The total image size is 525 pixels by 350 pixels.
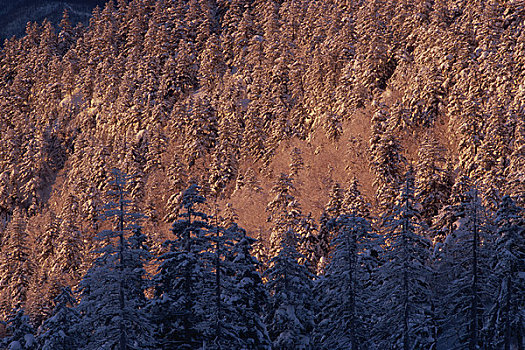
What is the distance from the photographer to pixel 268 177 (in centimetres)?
6625

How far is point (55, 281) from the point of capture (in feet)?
144

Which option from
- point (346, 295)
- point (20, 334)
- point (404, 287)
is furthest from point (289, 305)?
point (20, 334)

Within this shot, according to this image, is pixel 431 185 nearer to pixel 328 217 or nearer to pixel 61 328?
pixel 328 217

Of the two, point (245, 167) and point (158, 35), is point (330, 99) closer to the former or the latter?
point (245, 167)

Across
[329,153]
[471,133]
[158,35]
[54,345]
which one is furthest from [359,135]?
[158,35]

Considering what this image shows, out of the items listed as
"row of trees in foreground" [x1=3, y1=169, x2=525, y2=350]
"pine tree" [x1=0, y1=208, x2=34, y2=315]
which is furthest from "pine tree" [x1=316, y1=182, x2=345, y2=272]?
"pine tree" [x1=0, y1=208, x2=34, y2=315]

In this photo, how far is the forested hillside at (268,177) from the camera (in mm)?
25500

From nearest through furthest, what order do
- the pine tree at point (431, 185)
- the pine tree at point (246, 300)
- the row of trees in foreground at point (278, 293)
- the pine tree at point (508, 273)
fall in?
the row of trees in foreground at point (278, 293), the pine tree at point (246, 300), the pine tree at point (508, 273), the pine tree at point (431, 185)

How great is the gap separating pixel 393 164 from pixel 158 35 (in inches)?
2557

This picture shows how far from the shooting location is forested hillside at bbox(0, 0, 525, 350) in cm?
2550

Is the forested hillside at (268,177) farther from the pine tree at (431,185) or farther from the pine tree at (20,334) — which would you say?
the pine tree at (431,185)

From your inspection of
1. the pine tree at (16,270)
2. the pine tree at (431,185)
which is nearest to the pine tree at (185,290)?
the pine tree at (431,185)

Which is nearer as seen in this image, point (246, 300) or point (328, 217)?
point (246, 300)

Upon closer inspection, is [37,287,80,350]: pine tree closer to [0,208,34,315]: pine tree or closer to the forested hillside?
the forested hillside
